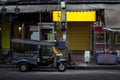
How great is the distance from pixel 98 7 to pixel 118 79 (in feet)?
36.4

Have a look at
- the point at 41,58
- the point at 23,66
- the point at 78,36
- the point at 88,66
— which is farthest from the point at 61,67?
the point at 78,36

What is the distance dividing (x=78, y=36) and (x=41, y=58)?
8216 millimetres

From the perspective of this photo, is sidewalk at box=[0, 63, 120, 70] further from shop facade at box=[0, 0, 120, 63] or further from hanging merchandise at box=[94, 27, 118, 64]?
shop facade at box=[0, 0, 120, 63]

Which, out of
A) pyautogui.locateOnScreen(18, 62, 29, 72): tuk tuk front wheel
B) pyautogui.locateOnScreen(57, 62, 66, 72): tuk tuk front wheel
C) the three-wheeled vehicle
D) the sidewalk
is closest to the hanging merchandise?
the sidewalk

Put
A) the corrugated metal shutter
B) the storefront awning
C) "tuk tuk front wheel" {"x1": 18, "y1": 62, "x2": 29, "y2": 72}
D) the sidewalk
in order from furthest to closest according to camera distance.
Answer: the corrugated metal shutter, the storefront awning, the sidewalk, "tuk tuk front wheel" {"x1": 18, "y1": 62, "x2": 29, "y2": 72}

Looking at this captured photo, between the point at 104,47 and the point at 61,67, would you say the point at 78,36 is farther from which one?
the point at 61,67

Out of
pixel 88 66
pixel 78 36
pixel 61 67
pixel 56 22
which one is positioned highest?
pixel 56 22

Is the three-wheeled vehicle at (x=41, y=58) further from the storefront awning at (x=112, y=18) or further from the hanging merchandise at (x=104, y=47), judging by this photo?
the storefront awning at (x=112, y=18)

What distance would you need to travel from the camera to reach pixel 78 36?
33406 mm

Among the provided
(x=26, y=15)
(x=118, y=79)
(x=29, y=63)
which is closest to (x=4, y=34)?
(x=26, y=15)

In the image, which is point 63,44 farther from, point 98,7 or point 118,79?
point 118,79

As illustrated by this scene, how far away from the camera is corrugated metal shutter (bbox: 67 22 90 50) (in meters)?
33.3

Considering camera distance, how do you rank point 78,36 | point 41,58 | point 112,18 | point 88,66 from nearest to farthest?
1. point 41,58
2. point 88,66
3. point 112,18
4. point 78,36

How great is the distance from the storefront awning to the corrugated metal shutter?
286cm
